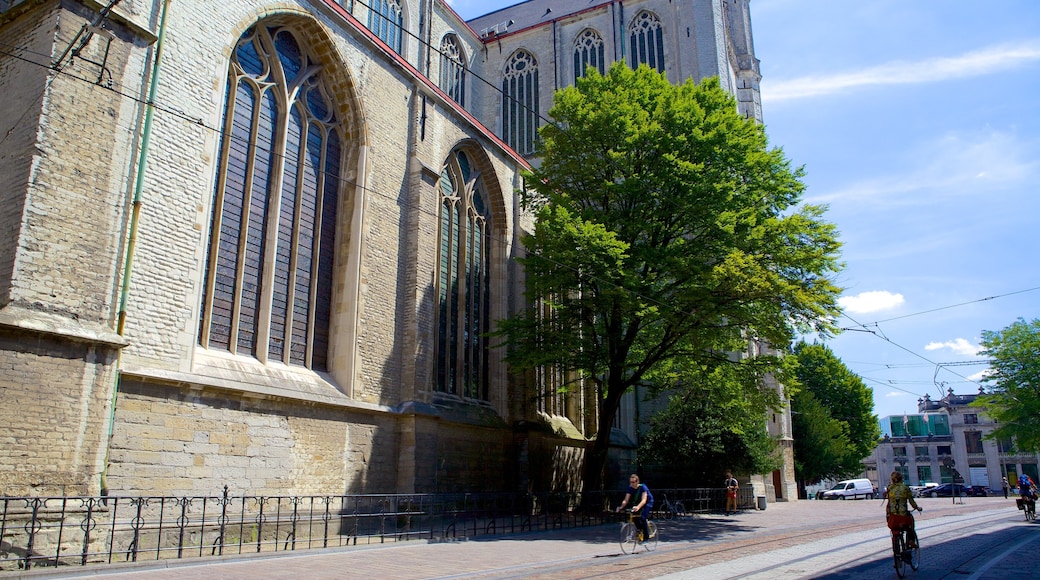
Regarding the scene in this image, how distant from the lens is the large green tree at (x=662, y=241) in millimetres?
16562

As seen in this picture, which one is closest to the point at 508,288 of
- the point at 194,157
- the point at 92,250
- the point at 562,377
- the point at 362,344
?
the point at 562,377

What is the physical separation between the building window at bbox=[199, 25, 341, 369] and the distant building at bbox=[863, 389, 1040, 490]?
6840 cm

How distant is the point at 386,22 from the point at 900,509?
2987cm

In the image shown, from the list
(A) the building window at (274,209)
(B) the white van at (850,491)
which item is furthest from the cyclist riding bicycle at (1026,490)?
(B) the white van at (850,491)

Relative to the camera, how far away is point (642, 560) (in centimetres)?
1012

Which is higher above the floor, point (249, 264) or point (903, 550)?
point (249, 264)

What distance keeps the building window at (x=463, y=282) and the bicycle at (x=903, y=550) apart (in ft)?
40.0

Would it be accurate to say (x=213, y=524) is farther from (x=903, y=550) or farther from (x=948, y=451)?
(x=948, y=451)

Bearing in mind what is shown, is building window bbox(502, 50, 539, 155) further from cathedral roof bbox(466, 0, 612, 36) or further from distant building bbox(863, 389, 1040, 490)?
distant building bbox(863, 389, 1040, 490)

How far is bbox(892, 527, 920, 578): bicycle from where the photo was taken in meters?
8.43

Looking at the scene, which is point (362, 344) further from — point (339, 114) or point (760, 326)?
point (760, 326)

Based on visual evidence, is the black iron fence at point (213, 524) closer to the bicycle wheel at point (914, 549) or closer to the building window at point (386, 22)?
the bicycle wheel at point (914, 549)

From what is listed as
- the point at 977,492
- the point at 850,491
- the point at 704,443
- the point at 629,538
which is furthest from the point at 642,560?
the point at 977,492

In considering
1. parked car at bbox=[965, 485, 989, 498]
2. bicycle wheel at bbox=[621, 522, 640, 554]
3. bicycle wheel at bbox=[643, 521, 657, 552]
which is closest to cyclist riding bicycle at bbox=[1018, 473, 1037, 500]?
bicycle wheel at bbox=[643, 521, 657, 552]
